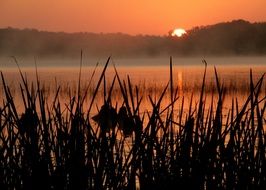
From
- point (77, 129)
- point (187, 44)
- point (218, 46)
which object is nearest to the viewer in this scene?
point (77, 129)

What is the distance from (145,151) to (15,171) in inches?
Answer: 33.7

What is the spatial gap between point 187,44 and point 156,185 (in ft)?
509

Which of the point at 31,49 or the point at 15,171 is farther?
the point at 31,49

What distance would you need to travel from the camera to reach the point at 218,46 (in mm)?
171250

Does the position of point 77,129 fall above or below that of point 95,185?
above

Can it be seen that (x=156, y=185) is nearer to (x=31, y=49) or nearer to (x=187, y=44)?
(x=187, y=44)

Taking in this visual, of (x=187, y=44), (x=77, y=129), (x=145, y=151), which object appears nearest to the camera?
(x=77, y=129)

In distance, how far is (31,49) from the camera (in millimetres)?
167000

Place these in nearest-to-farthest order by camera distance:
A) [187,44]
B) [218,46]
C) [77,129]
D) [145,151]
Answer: [77,129] < [145,151] < [187,44] < [218,46]

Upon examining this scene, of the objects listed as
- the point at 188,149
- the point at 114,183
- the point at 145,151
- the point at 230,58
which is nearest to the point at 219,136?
the point at 188,149

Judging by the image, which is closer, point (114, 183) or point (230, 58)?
point (114, 183)

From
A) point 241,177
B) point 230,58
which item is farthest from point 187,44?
point 241,177

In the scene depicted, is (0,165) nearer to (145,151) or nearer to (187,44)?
(145,151)

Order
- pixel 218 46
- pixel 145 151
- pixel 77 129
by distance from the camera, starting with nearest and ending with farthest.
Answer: pixel 77 129
pixel 145 151
pixel 218 46
